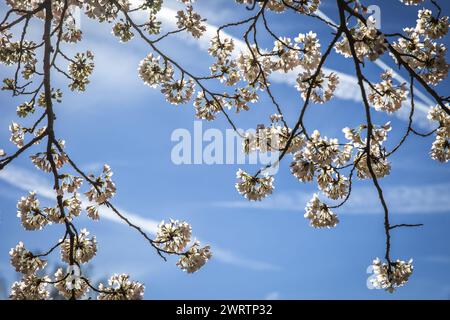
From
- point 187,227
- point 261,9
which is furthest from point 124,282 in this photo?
point 261,9

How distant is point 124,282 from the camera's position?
582 centimetres

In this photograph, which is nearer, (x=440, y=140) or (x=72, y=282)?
(x=72, y=282)

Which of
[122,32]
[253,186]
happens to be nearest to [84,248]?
[253,186]

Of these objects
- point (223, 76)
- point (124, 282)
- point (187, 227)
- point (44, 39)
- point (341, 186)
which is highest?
point (223, 76)

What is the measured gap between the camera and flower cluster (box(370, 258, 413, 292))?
5.52 m

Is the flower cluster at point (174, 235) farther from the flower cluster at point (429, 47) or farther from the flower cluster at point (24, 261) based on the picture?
the flower cluster at point (429, 47)

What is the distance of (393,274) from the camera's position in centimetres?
555

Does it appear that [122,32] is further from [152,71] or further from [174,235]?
[174,235]

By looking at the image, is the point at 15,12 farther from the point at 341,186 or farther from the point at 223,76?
the point at 341,186

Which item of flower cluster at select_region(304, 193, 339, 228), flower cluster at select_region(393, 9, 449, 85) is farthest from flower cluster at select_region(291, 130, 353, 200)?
flower cluster at select_region(393, 9, 449, 85)

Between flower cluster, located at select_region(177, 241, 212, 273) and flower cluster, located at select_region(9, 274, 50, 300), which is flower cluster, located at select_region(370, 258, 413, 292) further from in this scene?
flower cluster, located at select_region(9, 274, 50, 300)

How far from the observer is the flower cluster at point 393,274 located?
5.52 metres

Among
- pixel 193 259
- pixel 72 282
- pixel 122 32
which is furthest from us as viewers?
pixel 122 32
